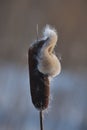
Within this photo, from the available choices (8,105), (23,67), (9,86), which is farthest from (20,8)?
(8,105)

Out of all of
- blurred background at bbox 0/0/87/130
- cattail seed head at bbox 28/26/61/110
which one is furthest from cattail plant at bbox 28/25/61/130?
blurred background at bbox 0/0/87/130

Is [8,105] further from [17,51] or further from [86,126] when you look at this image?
[86,126]

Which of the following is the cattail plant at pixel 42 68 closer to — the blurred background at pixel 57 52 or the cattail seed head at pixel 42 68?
the cattail seed head at pixel 42 68

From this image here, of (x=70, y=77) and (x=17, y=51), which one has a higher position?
(x=17, y=51)

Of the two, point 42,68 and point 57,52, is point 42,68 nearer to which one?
point 42,68

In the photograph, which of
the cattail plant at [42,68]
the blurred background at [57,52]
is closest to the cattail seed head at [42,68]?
the cattail plant at [42,68]

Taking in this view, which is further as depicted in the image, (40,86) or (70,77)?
(70,77)
